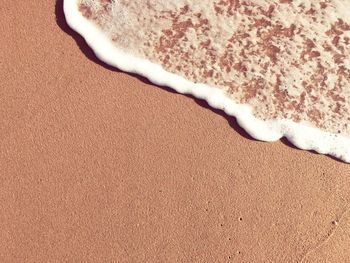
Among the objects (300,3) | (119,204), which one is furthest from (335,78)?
(119,204)

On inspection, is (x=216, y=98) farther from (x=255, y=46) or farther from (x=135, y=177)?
(x=135, y=177)

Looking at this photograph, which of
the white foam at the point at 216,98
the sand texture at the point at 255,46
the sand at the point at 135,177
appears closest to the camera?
the sand at the point at 135,177

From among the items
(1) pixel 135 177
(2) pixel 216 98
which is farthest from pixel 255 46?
(1) pixel 135 177

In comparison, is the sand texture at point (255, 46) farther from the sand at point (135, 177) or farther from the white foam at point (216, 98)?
the sand at point (135, 177)

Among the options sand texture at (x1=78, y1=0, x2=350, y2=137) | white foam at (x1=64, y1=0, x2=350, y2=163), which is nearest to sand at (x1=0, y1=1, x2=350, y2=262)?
white foam at (x1=64, y1=0, x2=350, y2=163)

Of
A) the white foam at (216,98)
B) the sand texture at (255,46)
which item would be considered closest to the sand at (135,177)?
the white foam at (216,98)

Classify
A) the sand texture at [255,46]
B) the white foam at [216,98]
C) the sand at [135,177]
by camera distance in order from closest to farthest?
the sand at [135,177]
the white foam at [216,98]
the sand texture at [255,46]
